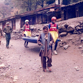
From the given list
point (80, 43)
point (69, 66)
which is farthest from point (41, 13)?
point (69, 66)

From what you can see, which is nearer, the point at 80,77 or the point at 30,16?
the point at 80,77

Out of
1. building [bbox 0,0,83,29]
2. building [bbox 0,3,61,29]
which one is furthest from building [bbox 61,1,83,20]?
building [bbox 0,3,61,29]

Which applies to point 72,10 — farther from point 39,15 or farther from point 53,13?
point 39,15

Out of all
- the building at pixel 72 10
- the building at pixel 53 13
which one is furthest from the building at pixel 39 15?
the building at pixel 72 10

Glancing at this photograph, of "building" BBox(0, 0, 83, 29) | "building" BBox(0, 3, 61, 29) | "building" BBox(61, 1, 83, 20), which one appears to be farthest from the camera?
"building" BBox(0, 3, 61, 29)

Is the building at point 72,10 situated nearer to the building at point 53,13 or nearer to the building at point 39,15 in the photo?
the building at point 53,13

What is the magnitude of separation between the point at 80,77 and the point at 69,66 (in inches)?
43.3

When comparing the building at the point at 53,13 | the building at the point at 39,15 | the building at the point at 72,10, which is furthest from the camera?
the building at the point at 39,15

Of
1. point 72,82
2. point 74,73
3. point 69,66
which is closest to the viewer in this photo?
point 72,82

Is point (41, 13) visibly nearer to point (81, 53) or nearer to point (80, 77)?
point (81, 53)

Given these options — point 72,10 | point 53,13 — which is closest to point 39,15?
point 53,13

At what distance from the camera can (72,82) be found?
11.5 feet

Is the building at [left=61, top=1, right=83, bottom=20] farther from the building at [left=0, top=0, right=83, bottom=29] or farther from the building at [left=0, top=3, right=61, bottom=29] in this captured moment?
the building at [left=0, top=3, right=61, bottom=29]

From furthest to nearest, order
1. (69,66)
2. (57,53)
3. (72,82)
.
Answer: (57,53)
(69,66)
(72,82)
